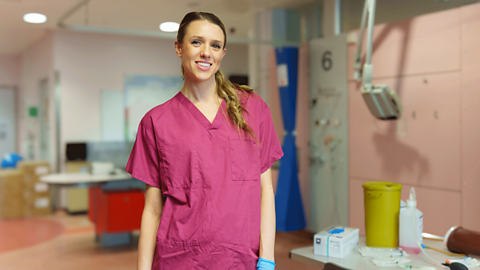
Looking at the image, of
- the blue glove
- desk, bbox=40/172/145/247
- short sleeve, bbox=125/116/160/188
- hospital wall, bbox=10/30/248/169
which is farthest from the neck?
hospital wall, bbox=10/30/248/169

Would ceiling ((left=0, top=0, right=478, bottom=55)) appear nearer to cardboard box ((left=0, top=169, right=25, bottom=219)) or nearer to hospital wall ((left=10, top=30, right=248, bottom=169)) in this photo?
hospital wall ((left=10, top=30, right=248, bottom=169))

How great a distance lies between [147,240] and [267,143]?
0.44 metres

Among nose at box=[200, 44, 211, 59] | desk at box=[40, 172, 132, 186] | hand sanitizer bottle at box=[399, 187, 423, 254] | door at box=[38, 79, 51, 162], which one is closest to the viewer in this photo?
nose at box=[200, 44, 211, 59]

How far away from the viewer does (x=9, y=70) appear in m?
7.88

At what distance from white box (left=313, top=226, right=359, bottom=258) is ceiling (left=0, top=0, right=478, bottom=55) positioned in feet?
7.10

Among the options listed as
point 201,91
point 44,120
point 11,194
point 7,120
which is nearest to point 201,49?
point 201,91

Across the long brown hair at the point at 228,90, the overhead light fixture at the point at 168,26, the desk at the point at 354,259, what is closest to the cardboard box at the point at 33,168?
the overhead light fixture at the point at 168,26

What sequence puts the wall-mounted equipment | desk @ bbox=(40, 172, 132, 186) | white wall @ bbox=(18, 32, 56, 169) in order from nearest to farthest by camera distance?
the wall-mounted equipment < desk @ bbox=(40, 172, 132, 186) < white wall @ bbox=(18, 32, 56, 169)

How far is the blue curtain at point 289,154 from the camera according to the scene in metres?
4.33

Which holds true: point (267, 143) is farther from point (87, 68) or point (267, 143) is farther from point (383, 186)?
point (87, 68)

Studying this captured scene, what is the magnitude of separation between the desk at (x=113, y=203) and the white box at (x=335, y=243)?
2.73m

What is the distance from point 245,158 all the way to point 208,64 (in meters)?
0.28

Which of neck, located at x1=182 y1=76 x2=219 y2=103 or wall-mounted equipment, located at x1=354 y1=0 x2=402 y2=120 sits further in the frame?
wall-mounted equipment, located at x1=354 y1=0 x2=402 y2=120

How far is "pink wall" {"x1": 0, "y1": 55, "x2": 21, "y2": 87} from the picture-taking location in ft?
25.6
